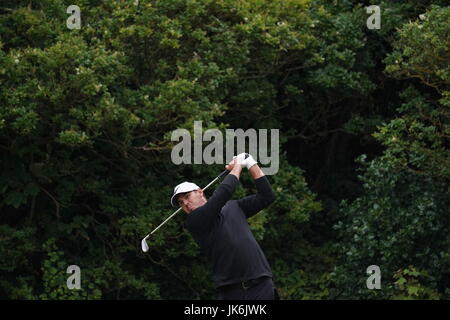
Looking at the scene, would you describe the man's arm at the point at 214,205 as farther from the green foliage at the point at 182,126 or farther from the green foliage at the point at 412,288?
the green foliage at the point at 412,288

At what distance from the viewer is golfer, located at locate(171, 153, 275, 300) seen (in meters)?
7.23

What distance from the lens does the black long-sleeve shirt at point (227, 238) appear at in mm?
7227

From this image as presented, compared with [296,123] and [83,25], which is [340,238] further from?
[83,25]

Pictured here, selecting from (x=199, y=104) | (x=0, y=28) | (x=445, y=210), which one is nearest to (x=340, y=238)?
(x=445, y=210)

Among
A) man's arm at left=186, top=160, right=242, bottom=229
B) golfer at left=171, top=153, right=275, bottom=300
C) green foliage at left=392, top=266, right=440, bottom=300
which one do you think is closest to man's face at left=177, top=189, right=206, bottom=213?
golfer at left=171, top=153, right=275, bottom=300

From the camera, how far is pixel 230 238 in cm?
730

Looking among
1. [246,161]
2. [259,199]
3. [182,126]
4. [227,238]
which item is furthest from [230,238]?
[182,126]

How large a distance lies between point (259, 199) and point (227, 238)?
17.1 inches

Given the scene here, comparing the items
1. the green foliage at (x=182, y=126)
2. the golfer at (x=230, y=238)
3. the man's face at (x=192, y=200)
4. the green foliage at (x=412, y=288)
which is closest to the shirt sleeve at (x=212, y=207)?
the golfer at (x=230, y=238)

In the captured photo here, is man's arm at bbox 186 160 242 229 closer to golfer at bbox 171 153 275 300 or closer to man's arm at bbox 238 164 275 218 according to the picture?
golfer at bbox 171 153 275 300

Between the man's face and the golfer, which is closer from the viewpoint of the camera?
the golfer

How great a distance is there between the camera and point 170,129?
36.8ft

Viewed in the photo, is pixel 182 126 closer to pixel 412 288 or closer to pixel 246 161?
pixel 412 288

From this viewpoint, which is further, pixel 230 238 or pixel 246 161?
pixel 246 161
